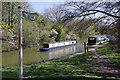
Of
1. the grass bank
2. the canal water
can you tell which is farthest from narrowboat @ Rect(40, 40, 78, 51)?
the grass bank

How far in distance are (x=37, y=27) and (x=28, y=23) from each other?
3103 mm

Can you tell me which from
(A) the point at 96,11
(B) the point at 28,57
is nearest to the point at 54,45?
(B) the point at 28,57

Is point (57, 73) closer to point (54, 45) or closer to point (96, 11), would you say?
point (96, 11)

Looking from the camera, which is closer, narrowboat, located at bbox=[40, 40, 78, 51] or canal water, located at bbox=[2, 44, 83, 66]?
canal water, located at bbox=[2, 44, 83, 66]

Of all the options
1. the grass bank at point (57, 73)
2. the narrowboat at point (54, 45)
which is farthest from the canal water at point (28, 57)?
the grass bank at point (57, 73)

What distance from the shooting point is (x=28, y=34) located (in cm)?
2189

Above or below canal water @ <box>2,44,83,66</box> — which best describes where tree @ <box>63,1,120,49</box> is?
above

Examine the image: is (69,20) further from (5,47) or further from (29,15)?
(5,47)

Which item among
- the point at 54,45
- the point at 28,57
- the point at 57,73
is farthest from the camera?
the point at 54,45

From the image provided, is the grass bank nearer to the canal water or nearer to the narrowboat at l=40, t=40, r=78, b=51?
the canal water

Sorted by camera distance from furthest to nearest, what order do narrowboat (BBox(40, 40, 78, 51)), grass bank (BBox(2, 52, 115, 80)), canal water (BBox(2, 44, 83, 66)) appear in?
narrowboat (BBox(40, 40, 78, 51))
canal water (BBox(2, 44, 83, 66))
grass bank (BBox(2, 52, 115, 80))

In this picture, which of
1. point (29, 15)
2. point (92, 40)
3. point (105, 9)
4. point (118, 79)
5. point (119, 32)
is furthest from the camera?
point (92, 40)

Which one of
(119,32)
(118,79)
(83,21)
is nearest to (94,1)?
(83,21)

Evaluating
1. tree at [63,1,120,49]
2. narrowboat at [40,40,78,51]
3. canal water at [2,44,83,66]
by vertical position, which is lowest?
canal water at [2,44,83,66]
